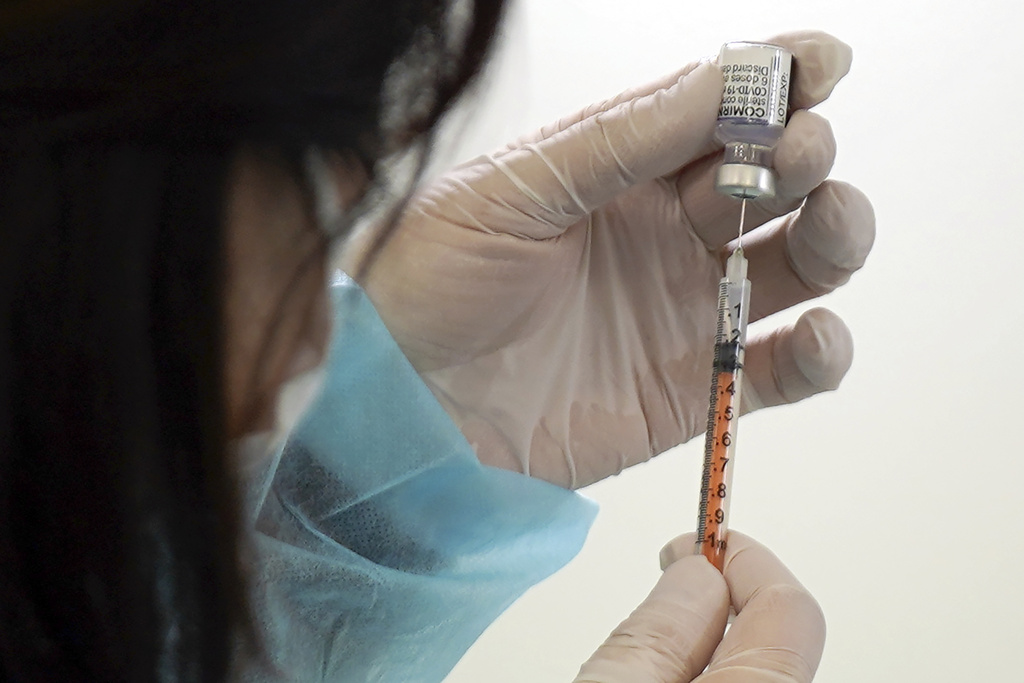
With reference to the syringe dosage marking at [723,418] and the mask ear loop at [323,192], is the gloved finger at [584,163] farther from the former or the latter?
the mask ear loop at [323,192]

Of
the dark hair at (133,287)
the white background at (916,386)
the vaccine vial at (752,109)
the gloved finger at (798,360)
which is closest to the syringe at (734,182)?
the vaccine vial at (752,109)

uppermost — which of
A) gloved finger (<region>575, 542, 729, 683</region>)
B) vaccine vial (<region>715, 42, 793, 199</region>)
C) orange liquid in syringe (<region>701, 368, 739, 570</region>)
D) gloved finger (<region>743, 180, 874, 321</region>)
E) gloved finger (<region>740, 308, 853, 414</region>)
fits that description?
vaccine vial (<region>715, 42, 793, 199</region>)

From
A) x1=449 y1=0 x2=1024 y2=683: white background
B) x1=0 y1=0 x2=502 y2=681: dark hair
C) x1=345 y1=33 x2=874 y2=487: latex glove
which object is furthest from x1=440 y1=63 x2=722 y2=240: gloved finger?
x1=449 y1=0 x2=1024 y2=683: white background

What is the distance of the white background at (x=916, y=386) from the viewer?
143cm

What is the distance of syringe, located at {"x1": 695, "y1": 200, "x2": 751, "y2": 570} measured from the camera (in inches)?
30.1

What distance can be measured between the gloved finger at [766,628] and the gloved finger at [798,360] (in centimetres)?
23

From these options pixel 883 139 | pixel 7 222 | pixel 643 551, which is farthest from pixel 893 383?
pixel 7 222

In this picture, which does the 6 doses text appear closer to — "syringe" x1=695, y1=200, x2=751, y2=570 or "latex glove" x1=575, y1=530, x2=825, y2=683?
"syringe" x1=695, y1=200, x2=751, y2=570

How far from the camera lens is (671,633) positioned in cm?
68

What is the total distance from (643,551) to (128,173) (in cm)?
126

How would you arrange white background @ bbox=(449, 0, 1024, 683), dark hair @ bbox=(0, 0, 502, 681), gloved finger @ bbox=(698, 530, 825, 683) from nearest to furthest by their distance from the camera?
1. dark hair @ bbox=(0, 0, 502, 681)
2. gloved finger @ bbox=(698, 530, 825, 683)
3. white background @ bbox=(449, 0, 1024, 683)

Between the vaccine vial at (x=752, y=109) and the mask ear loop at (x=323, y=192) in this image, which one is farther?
the vaccine vial at (x=752, y=109)

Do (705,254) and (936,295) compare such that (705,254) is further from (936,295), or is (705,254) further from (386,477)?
(936,295)

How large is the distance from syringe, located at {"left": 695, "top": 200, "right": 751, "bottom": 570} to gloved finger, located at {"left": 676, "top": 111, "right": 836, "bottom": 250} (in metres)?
0.05
